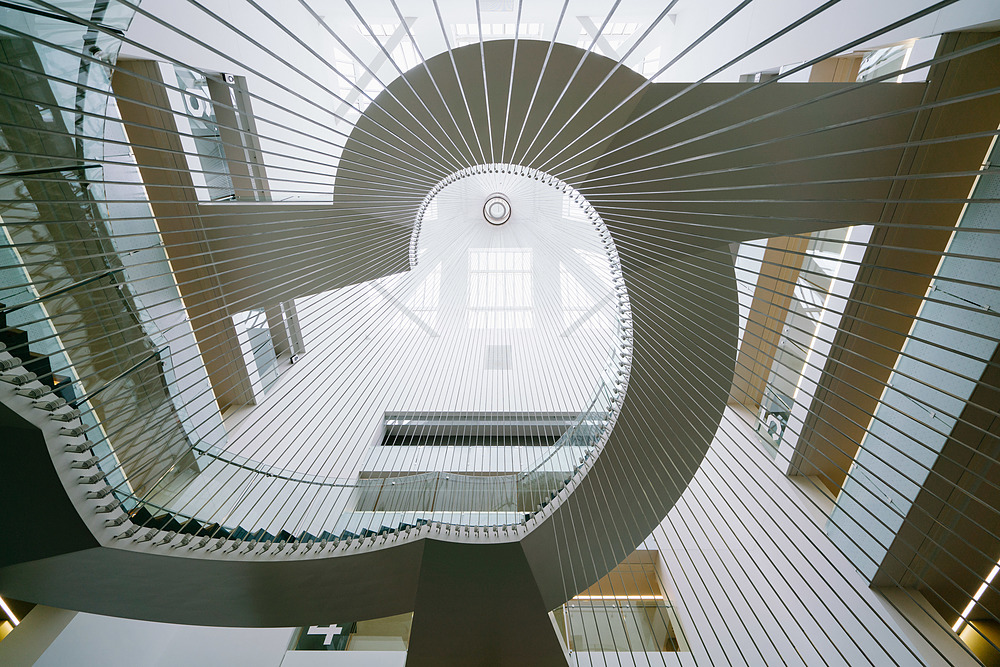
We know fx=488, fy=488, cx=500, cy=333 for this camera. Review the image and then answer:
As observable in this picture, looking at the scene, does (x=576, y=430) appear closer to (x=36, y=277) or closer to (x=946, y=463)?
(x=946, y=463)

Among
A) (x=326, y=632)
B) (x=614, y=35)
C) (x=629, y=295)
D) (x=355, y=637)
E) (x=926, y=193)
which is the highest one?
(x=614, y=35)

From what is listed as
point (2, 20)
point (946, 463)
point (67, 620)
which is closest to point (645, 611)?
point (946, 463)

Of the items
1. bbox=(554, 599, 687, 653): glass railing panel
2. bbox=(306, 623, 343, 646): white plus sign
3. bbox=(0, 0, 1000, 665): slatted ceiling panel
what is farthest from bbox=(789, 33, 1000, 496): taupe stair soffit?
bbox=(306, 623, 343, 646): white plus sign

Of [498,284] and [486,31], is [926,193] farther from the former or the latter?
[486,31]

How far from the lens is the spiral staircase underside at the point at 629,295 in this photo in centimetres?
313

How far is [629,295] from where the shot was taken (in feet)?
12.9

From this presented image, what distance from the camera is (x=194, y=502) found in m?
3.78

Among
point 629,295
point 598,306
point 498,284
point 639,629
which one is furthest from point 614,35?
point 639,629

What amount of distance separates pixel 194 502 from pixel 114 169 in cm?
275

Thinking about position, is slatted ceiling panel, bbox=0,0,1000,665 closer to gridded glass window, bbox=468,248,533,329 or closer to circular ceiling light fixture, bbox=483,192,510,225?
circular ceiling light fixture, bbox=483,192,510,225

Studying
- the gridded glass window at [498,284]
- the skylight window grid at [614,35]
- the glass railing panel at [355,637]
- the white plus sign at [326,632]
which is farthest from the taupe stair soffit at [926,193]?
the white plus sign at [326,632]

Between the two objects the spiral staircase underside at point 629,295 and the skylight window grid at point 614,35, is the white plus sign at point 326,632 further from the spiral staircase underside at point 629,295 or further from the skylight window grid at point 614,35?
the skylight window grid at point 614,35

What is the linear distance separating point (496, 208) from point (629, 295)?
3.01 m

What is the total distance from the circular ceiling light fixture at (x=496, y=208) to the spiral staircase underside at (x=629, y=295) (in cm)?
197
